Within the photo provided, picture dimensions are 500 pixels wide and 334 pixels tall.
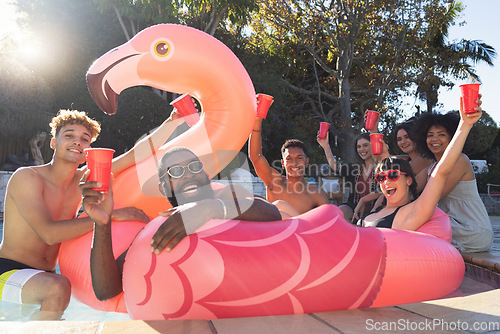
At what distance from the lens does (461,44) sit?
758 inches

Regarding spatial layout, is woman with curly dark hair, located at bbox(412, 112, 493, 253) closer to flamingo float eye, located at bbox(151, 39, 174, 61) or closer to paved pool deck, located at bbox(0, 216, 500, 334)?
paved pool deck, located at bbox(0, 216, 500, 334)

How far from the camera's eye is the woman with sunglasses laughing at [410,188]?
9.08 feet

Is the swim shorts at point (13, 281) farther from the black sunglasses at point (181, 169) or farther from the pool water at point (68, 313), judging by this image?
the black sunglasses at point (181, 169)

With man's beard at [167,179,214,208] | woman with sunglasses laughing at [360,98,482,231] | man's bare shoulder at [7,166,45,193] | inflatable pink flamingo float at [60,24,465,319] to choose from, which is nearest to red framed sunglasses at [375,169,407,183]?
woman with sunglasses laughing at [360,98,482,231]

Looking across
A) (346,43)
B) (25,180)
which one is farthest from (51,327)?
(346,43)

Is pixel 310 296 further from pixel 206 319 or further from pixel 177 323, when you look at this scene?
pixel 177 323

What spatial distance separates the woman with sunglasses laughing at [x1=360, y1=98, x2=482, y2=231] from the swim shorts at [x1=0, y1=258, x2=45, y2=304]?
8.32ft

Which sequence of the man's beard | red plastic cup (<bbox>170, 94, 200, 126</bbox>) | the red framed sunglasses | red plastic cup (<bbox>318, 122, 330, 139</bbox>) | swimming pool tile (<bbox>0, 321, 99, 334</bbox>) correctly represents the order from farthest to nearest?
red plastic cup (<bbox>318, 122, 330, 139</bbox>), red plastic cup (<bbox>170, 94, 200, 126</bbox>), the red framed sunglasses, the man's beard, swimming pool tile (<bbox>0, 321, 99, 334</bbox>)

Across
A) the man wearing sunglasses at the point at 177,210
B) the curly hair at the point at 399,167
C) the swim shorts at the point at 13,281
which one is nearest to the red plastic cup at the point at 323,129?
the curly hair at the point at 399,167

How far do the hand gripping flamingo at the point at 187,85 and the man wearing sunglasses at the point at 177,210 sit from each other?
0.45 metres

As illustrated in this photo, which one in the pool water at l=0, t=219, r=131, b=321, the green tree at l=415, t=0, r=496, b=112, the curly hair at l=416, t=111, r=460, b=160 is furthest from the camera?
the green tree at l=415, t=0, r=496, b=112

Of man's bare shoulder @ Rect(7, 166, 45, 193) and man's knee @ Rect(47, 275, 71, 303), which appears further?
man's bare shoulder @ Rect(7, 166, 45, 193)

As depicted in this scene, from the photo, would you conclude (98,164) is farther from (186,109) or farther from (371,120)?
(371,120)

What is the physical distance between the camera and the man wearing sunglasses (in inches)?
78.8
